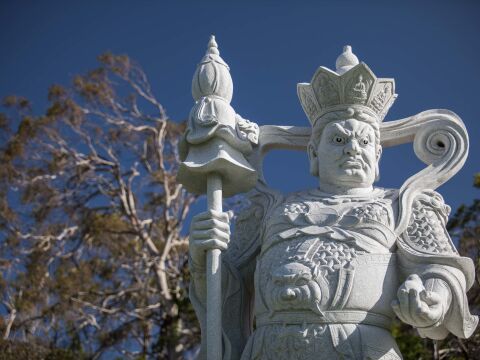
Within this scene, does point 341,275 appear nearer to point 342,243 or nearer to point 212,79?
point 342,243

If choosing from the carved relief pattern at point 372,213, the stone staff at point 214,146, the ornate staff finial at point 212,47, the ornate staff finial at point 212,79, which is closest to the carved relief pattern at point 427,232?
the carved relief pattern at point 372,213

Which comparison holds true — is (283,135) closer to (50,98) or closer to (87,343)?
(87,343)

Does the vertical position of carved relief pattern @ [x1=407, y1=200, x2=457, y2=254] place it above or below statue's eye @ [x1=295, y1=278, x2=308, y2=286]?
above

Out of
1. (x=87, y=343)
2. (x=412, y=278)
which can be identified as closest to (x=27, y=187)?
(x=87, y=343)

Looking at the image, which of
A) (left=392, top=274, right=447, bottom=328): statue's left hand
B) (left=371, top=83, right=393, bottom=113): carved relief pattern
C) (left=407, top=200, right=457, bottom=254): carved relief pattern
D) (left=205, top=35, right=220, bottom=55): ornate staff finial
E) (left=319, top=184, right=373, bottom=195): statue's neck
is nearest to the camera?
(left=392, top=274, right=447, bottom=328): statue's left hand

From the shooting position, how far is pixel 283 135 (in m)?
5.91

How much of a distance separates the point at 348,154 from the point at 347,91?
466 mm

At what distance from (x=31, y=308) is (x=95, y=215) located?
7.84ft

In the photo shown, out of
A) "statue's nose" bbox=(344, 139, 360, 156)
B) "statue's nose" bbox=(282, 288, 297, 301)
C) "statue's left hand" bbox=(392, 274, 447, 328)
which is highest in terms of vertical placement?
"statue's nose" bbox=(344, 139, 360, 156)

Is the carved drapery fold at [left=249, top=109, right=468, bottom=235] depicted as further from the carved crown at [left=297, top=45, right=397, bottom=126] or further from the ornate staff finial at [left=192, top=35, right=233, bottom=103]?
the ornate staff finial at [left=192, top=35, right=233, bottom=103]

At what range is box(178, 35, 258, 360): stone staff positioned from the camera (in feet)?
17.3

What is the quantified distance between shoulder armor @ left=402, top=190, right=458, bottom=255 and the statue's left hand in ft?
1.46

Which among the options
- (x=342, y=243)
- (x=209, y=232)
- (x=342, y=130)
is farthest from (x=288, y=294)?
(x=342, y=130)

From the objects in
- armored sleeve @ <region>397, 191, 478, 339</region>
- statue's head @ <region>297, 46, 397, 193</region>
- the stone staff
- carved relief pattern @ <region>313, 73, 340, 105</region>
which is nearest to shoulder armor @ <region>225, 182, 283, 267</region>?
the stone staff
